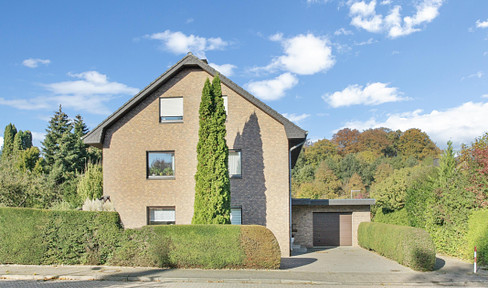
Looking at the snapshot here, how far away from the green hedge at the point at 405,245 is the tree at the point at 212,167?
6.44 metres

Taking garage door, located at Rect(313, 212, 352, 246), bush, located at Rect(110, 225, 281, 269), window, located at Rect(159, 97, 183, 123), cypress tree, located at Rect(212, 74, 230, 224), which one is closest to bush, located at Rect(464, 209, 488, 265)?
garage door, located at Rect(313, 212, 352, 246)

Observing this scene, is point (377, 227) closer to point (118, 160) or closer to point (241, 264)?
point (241, 264)

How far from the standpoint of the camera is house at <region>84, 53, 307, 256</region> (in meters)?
15.7

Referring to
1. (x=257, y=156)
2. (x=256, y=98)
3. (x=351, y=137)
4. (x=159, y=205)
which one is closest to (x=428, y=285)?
(x=257, y=156)

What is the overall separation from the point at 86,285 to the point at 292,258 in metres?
8.28

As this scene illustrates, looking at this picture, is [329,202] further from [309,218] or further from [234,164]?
[234,164]

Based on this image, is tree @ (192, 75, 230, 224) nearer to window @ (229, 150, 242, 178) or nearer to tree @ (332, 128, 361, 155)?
A: window @ (229, 150, 242, 178)

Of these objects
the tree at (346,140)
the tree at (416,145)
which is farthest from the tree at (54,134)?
the tree at (416,145)

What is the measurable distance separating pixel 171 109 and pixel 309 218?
9930mm

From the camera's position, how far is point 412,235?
12492mm

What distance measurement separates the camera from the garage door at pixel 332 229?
20.7 metres

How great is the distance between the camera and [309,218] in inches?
802

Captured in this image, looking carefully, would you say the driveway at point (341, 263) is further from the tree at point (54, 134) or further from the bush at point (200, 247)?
the tree at point (54, 134)

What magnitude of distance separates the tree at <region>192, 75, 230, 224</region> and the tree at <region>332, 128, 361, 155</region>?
57159 mm
